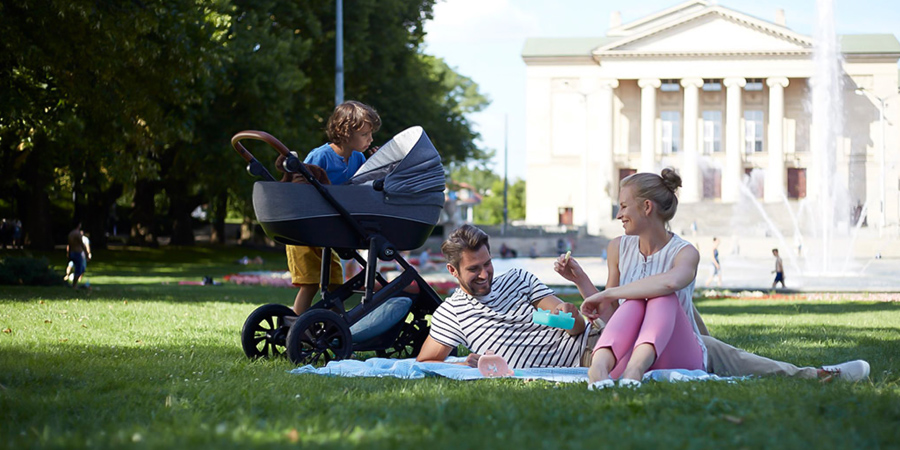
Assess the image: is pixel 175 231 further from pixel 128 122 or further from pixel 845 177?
pixel 845 177

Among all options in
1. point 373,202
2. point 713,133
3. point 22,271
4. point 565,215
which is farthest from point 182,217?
point 373,202

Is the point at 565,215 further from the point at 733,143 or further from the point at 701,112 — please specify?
the point at 733,143

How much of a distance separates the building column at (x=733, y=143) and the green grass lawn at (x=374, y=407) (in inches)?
2623

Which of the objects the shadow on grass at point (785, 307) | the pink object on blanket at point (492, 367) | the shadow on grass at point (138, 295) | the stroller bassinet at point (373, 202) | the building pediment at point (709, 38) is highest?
the building pediment at point (709, 38)

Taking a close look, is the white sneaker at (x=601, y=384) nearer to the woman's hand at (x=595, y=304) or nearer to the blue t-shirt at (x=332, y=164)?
the woman's hand at (x=595, y=304)

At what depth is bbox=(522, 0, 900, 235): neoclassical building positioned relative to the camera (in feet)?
237

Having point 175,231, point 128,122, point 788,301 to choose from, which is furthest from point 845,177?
point 128,122

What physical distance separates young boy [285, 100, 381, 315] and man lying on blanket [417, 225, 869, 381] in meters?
1.24

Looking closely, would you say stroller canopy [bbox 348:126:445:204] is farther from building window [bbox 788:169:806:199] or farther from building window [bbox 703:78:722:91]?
building window [bbox 788:169:806:199]

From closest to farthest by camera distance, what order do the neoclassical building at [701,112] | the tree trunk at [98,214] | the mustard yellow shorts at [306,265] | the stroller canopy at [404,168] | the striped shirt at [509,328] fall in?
the striped shirt at [509,328]
the stroller canopy at [404,168]
the mustard yellow shorts at [306,265]
the tree trunk at [98,214]
the neoclassical building at [701,112]

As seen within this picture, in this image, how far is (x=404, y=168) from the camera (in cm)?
677

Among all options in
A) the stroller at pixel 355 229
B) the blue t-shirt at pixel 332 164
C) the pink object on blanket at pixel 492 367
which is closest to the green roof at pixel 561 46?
the blue t-shirt at pixel 332 164

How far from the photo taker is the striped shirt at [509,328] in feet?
20.7

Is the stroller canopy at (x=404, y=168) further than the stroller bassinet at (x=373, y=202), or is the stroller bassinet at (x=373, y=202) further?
the stroller canopy at (x=404, y=168)
